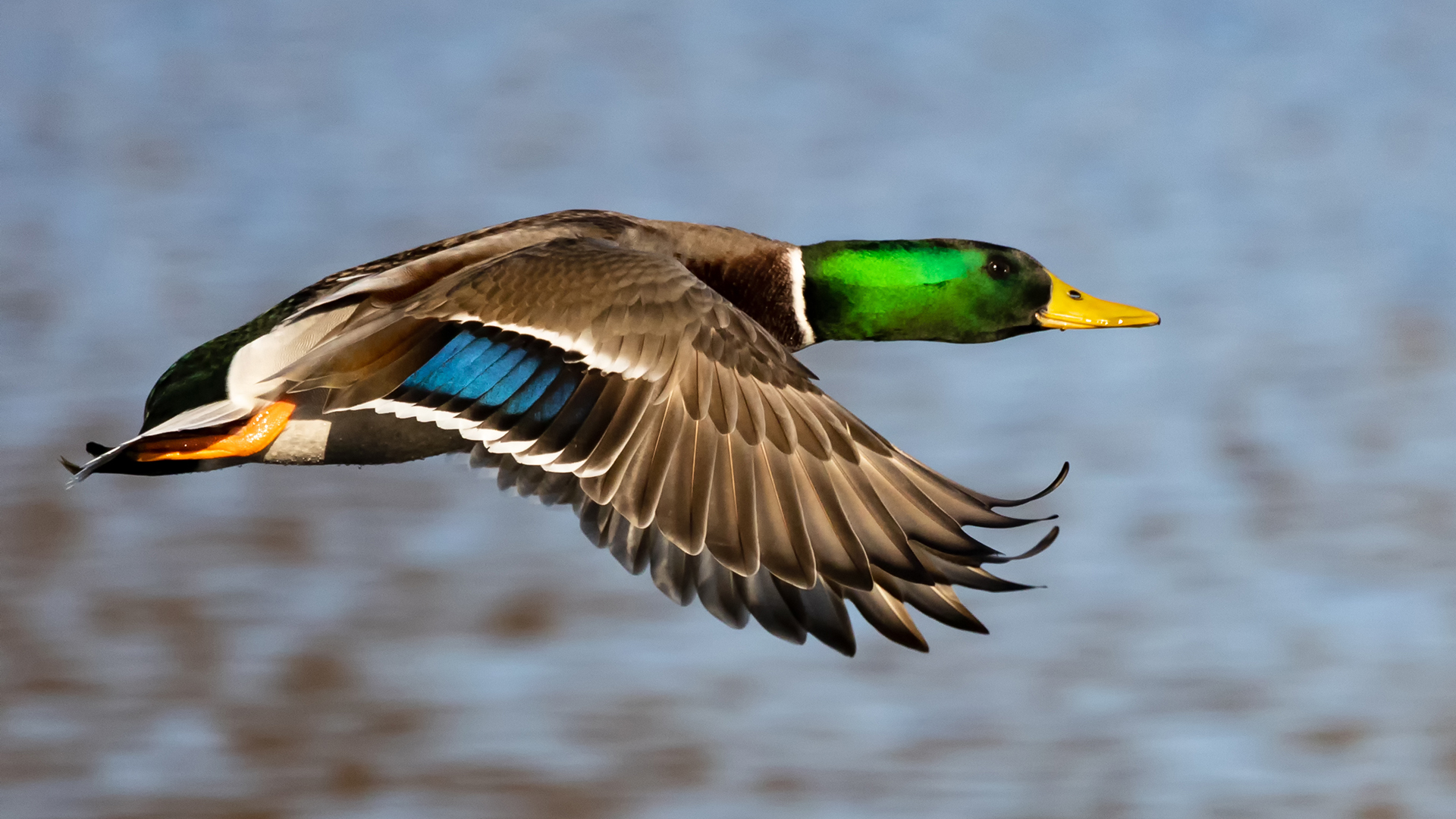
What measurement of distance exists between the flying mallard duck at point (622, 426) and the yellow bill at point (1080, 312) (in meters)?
1.29

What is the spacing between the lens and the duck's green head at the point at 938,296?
3.84m

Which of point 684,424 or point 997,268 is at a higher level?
point 997,268

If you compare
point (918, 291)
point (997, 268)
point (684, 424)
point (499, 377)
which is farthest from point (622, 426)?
point (997, 268)

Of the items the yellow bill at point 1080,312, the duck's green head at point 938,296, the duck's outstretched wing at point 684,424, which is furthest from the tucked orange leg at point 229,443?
the yellow bill at point 1080,312

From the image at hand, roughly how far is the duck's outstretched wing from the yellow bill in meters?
1.30

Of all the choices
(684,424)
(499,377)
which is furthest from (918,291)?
(499,377)

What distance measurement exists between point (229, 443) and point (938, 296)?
178cm

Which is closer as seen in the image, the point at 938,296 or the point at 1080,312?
the point at 938,296

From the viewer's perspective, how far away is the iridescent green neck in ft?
12.6

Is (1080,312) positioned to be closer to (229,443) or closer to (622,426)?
(622,426)

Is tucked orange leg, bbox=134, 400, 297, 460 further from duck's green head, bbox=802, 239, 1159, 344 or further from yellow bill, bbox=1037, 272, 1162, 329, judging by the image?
yellow bill, bbox=1037, 272, 1162, 329

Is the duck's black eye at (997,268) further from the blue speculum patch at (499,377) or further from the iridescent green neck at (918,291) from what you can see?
the blue speculum patch at (499,377)

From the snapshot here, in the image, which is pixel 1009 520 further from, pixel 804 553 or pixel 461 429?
pixel 461 429

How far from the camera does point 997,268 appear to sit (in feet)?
13.1
